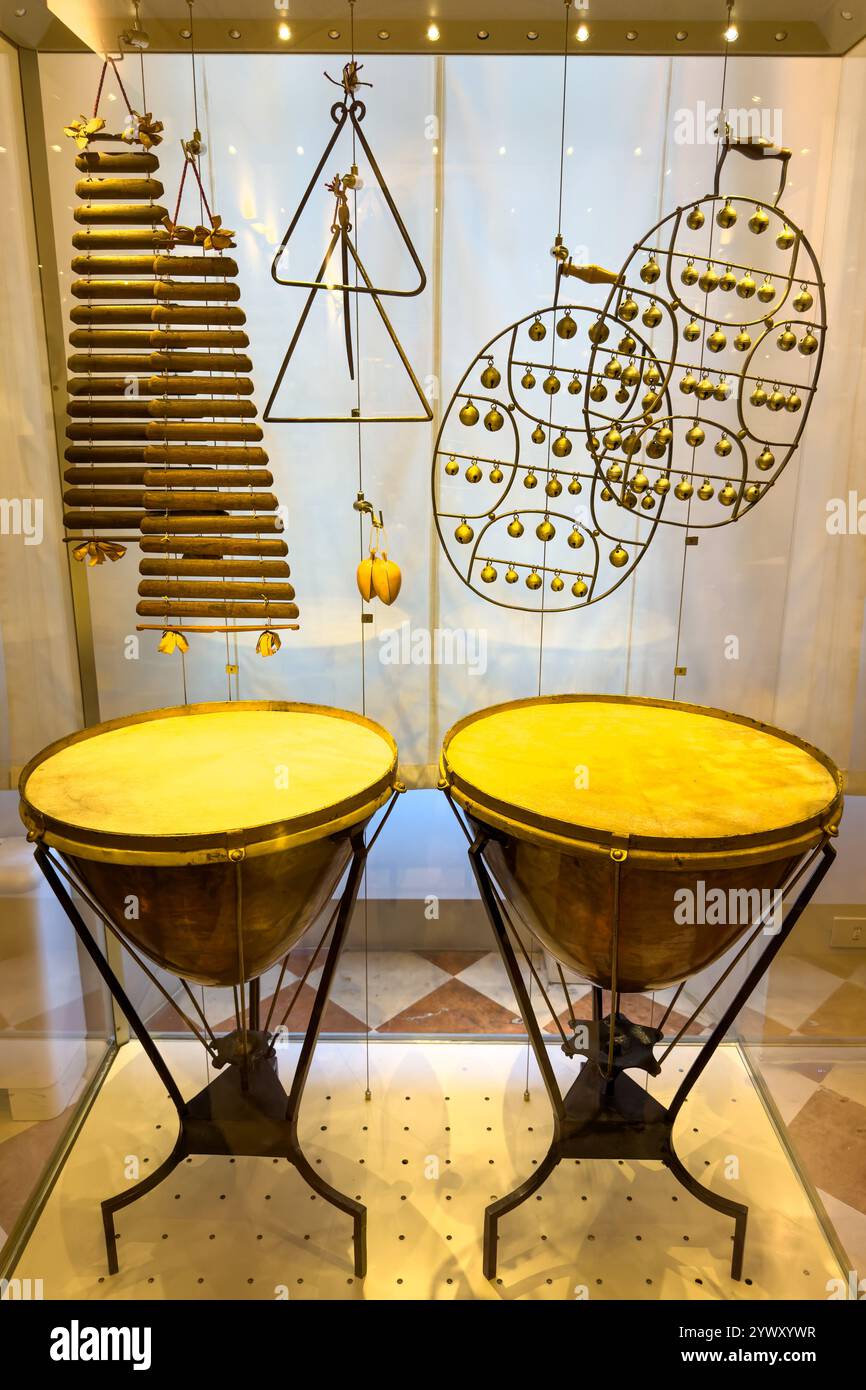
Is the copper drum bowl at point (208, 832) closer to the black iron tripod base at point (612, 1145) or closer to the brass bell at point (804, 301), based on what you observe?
the black iron tripod base at point (612, 1145)

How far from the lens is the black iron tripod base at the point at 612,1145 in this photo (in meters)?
2.00

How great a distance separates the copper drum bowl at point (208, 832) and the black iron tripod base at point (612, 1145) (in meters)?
0.78

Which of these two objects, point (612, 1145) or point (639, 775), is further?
point (612, 1145)

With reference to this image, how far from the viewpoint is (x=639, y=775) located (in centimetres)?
191

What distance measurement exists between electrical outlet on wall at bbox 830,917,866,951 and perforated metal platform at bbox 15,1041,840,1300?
1.98 ft

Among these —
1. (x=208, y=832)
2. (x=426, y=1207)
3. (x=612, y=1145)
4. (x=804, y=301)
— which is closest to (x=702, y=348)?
(x=804, y=301)

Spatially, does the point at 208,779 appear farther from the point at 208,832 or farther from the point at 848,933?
the point at 848,933

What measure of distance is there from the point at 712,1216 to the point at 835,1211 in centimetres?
31

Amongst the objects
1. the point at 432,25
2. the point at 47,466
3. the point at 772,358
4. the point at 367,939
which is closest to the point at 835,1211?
the point at 367,939

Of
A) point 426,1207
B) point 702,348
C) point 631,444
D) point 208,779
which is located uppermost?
point 702,348

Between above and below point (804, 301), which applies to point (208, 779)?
below

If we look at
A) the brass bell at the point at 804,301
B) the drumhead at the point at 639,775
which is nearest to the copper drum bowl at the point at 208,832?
the drumhead at the point at 639,775

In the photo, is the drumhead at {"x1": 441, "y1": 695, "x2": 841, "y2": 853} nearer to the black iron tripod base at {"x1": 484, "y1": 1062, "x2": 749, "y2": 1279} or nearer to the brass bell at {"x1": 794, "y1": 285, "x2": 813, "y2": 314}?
the black iron tripod base at {"x1": 484, "y1": 1062, "x2": 749, "y2": 1279}

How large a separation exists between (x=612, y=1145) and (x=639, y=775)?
88cm
